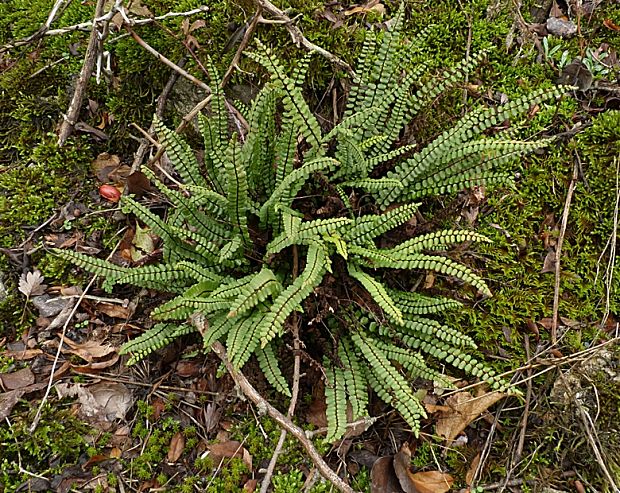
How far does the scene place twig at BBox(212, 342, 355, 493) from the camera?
9.83 feet

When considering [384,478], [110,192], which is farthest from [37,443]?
[384,478]

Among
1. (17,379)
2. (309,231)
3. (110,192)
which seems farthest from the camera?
(110,192)

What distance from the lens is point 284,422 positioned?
314 cm

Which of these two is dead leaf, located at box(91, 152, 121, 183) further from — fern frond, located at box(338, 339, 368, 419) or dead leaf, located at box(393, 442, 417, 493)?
dead leaf, located at box(393, 442, 417, 493)

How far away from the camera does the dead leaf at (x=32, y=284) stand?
3.77 meters

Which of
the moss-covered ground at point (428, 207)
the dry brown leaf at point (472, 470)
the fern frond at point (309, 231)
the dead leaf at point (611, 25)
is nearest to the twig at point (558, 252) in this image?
the moss-covered ground at point (428, 207)

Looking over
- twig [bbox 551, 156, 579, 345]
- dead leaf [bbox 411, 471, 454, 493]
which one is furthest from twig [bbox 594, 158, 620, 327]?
dead leaf [bbox 411, 471, 454, 493]

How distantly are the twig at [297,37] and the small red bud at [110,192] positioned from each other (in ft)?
5.19

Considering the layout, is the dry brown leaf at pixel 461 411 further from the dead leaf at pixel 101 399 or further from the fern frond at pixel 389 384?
the dead leaf at pixel 101 399

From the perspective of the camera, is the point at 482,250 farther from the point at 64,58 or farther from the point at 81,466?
the point at 64,58

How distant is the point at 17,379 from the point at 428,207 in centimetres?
287

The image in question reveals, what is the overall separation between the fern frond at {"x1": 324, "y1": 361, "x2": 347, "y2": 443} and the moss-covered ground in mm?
342

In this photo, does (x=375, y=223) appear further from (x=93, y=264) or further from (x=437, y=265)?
(x=93, y=264)

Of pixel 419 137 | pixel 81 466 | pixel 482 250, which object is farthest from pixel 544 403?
pixel 81 466
